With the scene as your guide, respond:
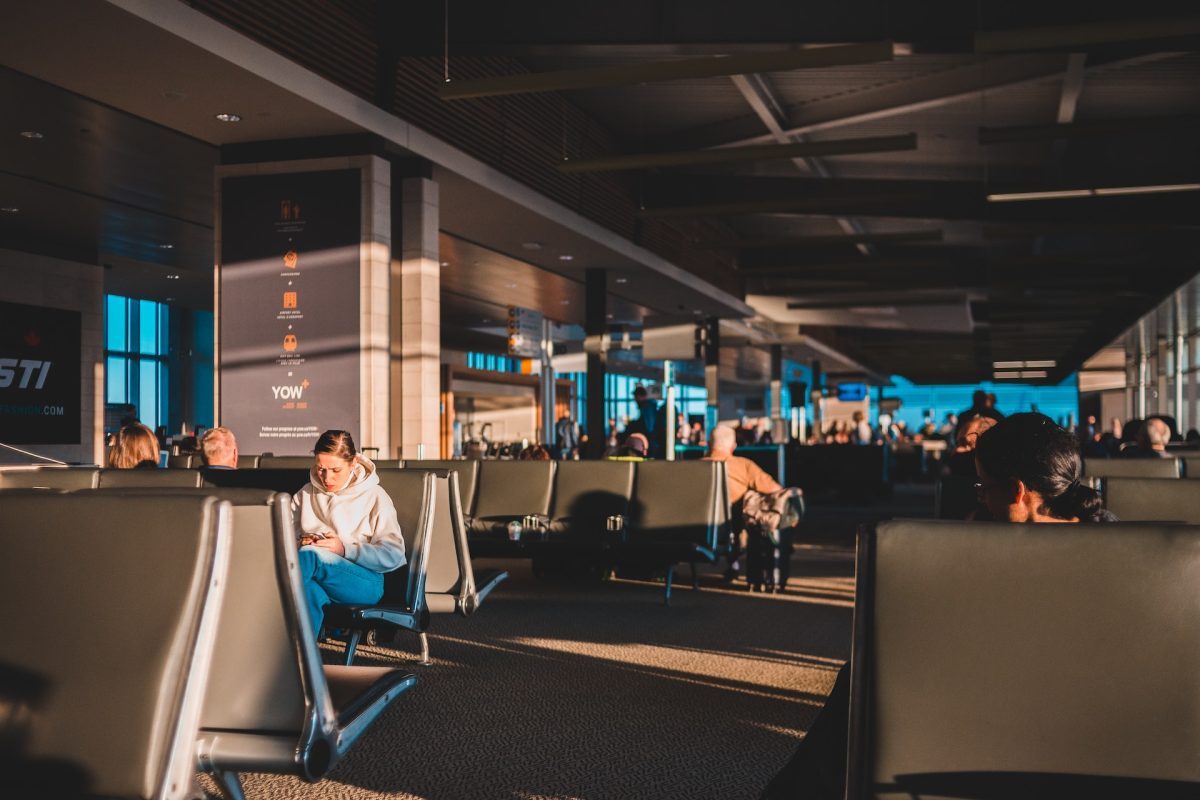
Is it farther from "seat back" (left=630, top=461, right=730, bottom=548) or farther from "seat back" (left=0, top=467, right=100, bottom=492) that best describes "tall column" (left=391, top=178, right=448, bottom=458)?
"seat back" (left=0, top=467, right=100, bottom=492)

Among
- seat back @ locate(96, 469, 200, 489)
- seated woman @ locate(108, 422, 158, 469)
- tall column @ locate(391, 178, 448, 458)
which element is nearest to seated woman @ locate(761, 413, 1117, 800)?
seat back @ locate(96, 469, 200, 489)

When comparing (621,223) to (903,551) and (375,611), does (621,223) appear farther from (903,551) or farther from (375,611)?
(903,551)

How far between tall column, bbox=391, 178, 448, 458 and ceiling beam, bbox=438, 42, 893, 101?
1.70m

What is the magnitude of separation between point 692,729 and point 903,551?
2777mm

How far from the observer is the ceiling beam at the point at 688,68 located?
23.5ft

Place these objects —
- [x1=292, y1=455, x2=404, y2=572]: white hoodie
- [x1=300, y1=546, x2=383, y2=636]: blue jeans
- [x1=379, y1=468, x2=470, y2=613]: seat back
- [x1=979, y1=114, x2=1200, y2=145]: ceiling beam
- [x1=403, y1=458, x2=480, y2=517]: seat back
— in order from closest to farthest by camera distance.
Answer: [x1=300, y1=546, x2=383, y2=636]: blue jeans, [x1=292, y1=455, x2=404, y2=572]: white hoodie, [x1=379, y1=468, x2=470, y2=613]: seat back, [x1=403, y1=458, x2=480, y2=517]: seat back, [x1=979, y1=114, x2=1200, y2=145]: ceiling beam

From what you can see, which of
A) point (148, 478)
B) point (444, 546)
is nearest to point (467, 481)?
point (444, 546)

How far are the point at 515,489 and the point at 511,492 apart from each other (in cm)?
4

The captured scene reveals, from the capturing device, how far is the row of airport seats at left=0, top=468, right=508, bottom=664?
443cm

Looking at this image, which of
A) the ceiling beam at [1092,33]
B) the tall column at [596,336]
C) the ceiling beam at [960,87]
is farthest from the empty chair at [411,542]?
the tall column at [596,336]

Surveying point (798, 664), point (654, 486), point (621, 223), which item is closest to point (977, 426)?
point (798, 664)

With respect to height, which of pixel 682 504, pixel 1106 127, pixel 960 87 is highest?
pixel 960 87

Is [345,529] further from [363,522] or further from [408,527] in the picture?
[408,527]

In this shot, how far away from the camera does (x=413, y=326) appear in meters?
9.80
